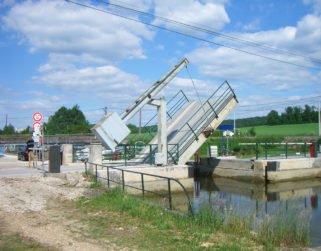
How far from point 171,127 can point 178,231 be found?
1727cm

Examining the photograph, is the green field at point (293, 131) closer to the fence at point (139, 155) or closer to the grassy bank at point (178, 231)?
the fence at point (139, 155)

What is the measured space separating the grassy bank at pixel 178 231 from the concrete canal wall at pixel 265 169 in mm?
15287

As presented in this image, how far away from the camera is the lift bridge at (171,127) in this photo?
19391 millimetres

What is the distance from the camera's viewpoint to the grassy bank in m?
8.05

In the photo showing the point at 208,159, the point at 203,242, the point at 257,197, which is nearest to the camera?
the point at 203,242

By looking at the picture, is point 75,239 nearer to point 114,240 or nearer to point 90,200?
point 114,240

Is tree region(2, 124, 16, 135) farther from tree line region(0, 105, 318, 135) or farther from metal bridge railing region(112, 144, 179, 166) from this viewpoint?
metal bridge railing region(112, 144, 179, 166)

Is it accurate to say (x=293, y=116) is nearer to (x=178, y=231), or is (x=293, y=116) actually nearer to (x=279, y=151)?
(x=279, y=151)

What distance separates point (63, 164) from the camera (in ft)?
87.2

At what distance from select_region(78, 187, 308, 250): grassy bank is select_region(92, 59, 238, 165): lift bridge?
8.20 metres

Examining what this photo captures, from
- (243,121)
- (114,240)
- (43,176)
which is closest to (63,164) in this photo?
(43,176)

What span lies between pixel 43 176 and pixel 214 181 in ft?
38.9

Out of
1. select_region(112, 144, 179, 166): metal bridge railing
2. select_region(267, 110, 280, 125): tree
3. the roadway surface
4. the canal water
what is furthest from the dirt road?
select_region(267, 110, 280, 125): tree

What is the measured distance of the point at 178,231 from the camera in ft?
29.9
